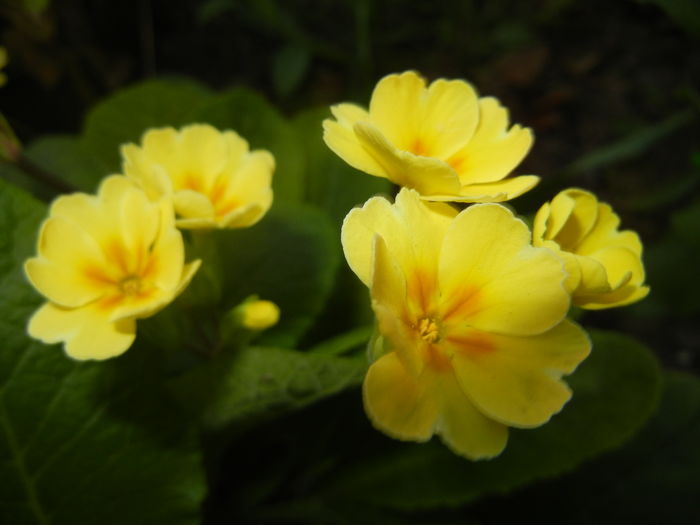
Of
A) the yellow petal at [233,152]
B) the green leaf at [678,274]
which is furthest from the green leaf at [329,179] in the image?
the green leaf at [678,274]

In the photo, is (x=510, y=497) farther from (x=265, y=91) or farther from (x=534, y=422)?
(x=265, y=91)

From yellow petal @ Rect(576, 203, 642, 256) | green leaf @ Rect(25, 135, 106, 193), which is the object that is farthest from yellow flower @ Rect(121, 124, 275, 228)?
green leaf @ Rect(25, 135, 106, 193)

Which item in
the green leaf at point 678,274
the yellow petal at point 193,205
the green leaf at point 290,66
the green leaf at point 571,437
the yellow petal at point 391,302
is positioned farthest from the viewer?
the green leaf at point 290,66

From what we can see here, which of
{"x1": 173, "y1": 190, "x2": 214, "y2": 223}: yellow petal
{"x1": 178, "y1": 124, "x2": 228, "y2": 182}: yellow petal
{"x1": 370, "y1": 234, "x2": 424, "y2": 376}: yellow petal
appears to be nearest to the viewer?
{"x1": 370, "y1": 234, "x2": 424, "y2": 376}: yellow petal

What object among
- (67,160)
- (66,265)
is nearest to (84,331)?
(66,265)

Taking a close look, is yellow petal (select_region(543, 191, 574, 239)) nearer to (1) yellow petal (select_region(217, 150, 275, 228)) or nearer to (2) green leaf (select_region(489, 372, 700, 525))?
(1) yellow petal (select_region(217, 150, 275, 228))

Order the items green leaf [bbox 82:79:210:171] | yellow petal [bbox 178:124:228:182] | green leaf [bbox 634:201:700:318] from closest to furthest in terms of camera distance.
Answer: yellow petal [bbox 178:124:228:182], green leaf [bbox 82:79:210:171], green leaf [bbox 634:201:700:318]

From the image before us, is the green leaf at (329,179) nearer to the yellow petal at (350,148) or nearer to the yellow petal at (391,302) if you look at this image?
the yellow petal at (350,148)

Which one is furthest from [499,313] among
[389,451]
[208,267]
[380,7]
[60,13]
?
[60,13]
